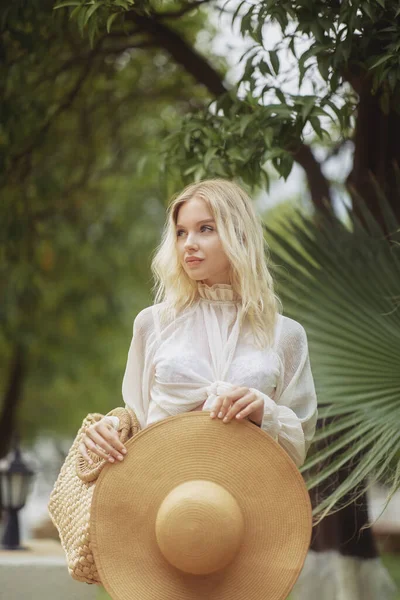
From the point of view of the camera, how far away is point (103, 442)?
99.0 inches

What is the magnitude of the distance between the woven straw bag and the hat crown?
0.27m

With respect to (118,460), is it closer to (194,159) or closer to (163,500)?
(163,500)

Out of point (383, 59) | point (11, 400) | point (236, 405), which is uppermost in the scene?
point (383, 59)

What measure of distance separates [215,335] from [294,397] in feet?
0.98

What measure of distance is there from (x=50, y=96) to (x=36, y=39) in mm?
1545

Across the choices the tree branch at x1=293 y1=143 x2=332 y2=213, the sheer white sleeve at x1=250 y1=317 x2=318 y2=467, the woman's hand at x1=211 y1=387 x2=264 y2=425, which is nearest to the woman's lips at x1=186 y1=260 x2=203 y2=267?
the sheer white sleeve at x1=250 y1=317 x2=318 y2=467

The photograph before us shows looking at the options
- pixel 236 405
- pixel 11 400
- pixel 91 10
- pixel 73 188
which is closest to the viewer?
pixel 236 405

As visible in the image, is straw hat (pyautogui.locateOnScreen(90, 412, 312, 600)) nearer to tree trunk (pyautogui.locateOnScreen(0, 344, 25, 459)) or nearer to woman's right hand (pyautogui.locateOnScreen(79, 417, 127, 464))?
woman's right hand (pyautogui.locateOnScreen(79, 417, 127, 464))

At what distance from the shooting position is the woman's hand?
243 cm

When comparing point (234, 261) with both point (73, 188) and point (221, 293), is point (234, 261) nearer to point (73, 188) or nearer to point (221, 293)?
point (221, 293)

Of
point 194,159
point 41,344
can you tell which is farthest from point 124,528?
point 41,344

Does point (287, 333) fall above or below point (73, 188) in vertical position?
below

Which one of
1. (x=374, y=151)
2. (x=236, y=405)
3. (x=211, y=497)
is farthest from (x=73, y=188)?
(x=211, y=497)

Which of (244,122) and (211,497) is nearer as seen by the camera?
(211,497)
